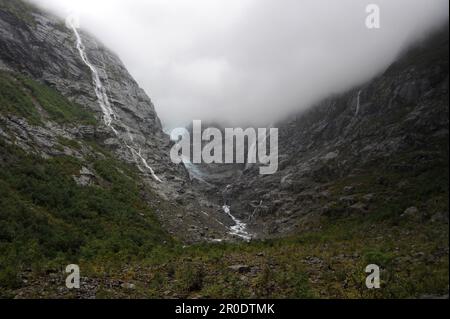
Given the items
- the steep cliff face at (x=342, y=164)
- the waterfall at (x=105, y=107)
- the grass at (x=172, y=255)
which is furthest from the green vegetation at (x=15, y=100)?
the steep cliff face at (x=342, y=164)

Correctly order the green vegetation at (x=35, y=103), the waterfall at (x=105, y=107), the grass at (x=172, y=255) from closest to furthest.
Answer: the grass at (x=172, y=255)
the green vegetation at (x=35, y=103)
the waterfall at (x=105, y=107)

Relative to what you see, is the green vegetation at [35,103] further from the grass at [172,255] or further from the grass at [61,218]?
the grass at [172,255]

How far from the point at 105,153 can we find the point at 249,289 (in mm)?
61334

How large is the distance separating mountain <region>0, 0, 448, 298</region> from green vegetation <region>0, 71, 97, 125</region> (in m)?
0.39

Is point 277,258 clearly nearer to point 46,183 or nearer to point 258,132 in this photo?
point 46,183

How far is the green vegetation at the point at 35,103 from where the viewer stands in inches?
2375

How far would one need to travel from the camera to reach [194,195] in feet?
272

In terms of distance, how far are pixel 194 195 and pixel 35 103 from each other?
116 feet

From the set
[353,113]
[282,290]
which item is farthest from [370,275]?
[353,113]

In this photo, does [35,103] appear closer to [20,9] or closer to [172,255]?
[20,9]

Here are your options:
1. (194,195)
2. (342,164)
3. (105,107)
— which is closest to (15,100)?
(105,107)

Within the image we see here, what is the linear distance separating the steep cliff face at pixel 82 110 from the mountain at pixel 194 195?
401mm

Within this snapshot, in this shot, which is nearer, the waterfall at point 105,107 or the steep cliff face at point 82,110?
the steep cliff face at point 82,110

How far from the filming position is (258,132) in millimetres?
183375
